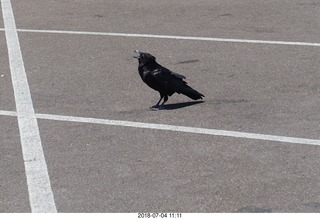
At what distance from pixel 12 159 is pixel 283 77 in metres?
4.49

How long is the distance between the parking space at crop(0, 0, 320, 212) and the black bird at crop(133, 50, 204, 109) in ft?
0.61

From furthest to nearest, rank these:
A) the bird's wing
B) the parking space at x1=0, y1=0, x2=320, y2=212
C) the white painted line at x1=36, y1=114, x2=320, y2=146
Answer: the bird's wing
the white painted line at x1=36, y1=114, x2=320, y2=146
the parking space at x1=0, y1=0, x2=320, y2=212

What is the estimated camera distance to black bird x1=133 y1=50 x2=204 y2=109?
10.5 metres

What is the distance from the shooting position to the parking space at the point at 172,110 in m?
7.77

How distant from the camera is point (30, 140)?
30.9ft

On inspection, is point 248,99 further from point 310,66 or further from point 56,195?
point 56,195

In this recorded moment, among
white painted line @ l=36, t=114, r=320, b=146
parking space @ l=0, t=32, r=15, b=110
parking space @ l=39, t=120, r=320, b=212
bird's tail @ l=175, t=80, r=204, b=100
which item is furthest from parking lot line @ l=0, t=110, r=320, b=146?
bird's tail @ l=175, t=80, r=204, b=100

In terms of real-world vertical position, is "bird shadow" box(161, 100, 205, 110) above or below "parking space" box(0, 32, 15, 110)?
below

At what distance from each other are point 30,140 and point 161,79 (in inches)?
72.4

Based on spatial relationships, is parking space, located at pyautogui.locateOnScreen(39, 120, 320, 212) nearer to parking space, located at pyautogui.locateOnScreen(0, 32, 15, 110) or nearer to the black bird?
the black bird

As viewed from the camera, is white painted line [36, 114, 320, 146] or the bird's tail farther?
the bird's tail
